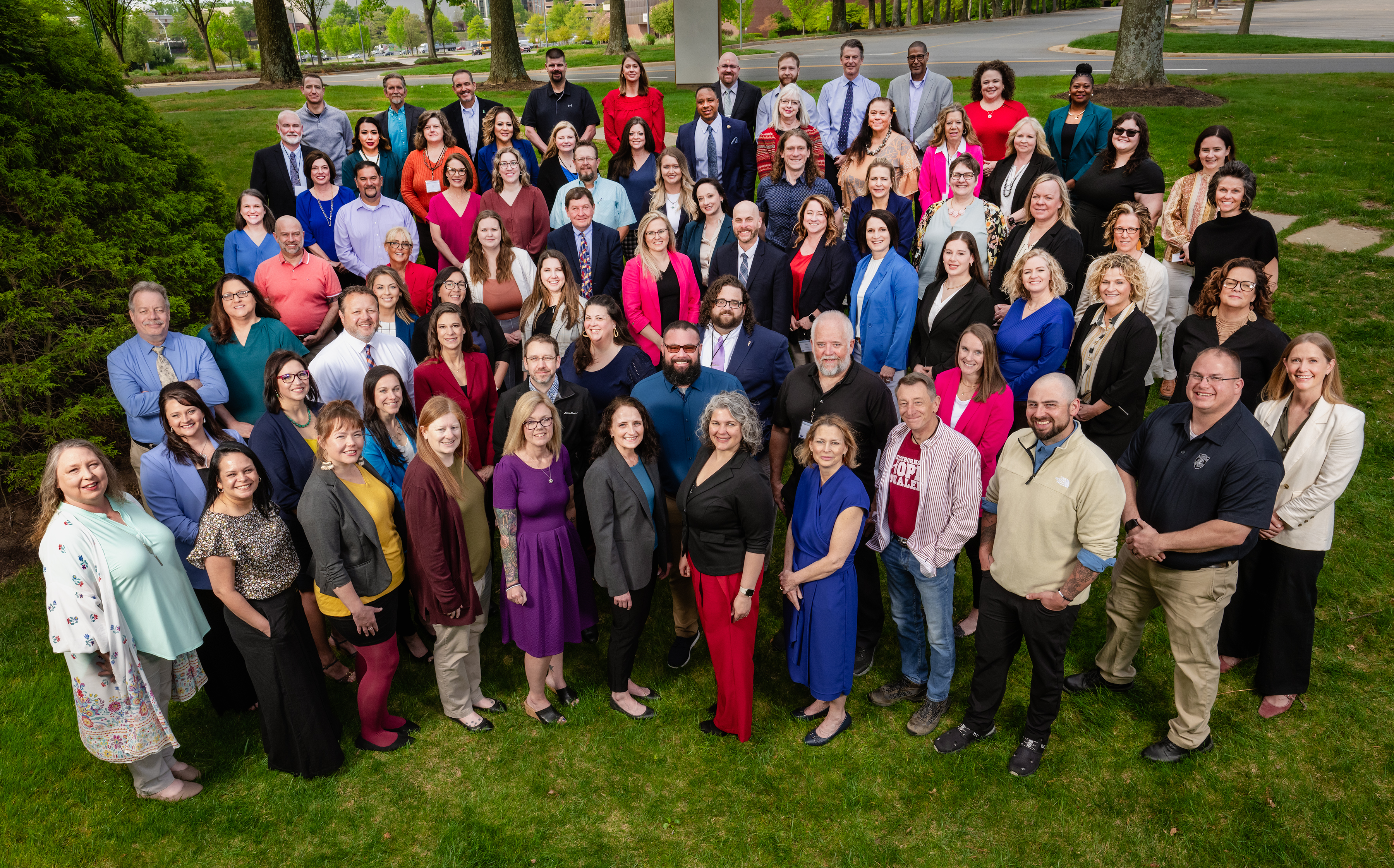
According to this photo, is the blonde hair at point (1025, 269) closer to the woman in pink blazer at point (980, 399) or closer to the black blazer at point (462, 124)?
the woman in pink blazer at point (980, 399)

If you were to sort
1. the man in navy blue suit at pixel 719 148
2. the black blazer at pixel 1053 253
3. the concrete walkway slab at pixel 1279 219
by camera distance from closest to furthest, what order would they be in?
the black blazer at pixel 1053 253
the man in navy blue suit at pixel 719 148
the concrete walkway slab at pixel 1279 219

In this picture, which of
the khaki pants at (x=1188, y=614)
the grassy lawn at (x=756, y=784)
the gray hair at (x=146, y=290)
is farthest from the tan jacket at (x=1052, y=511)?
the gray hair at (x=146, y=290)

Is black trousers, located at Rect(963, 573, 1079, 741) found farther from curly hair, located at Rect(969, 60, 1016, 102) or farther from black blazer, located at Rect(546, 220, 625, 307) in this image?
curly hair, located at Rect(969, 60, 1016, 102)

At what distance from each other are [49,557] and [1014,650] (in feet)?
18.2

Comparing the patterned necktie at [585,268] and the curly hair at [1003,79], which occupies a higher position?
the curly hair at [1003,79]

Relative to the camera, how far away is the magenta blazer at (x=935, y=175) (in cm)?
821

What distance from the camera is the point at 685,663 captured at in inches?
250

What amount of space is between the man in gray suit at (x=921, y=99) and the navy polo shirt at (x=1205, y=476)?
17.8ft

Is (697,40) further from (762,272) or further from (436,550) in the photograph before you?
(436,550)

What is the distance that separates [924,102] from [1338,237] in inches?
246

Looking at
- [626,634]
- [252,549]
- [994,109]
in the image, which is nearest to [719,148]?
[994,109]

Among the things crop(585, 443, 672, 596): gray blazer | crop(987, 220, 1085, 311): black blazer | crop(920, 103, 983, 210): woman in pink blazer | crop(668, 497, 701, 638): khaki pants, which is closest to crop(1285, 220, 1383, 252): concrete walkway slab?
crop(920, 103, 983, 210): woman in pink blazer

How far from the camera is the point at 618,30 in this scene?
102 feet

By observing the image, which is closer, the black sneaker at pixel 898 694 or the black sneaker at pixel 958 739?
the black sneaker at pixel 958 739
